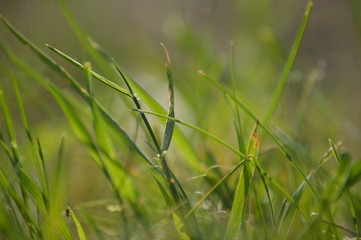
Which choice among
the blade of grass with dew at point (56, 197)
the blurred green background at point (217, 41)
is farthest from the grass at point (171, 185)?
the blurred green background at point (217, 41)

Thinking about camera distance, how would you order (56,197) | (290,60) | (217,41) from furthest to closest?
(217,41)
(290,60)
(56,197)

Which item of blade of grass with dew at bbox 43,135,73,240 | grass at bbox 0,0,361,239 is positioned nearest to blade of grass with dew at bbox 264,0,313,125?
grass at bbox 0,0,361,239

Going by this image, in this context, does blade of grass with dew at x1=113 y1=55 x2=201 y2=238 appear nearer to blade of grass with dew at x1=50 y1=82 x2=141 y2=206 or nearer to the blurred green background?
blade of grass with dew at x1=50 y1=82 x2=141 y2=206

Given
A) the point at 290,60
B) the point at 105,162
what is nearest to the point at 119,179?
the point at 105,162

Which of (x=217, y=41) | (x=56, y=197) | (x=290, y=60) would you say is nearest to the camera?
(x=56, y=197)

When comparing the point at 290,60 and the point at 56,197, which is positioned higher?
the point at 290,60

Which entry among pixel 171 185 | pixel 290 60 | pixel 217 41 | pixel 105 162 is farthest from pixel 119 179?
pixel 217 41

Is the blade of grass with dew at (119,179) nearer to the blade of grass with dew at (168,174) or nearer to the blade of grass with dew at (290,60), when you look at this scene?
the blade of grass with dew at (168,174)

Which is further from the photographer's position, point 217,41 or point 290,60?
point 217,41

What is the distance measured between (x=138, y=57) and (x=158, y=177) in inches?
48.0

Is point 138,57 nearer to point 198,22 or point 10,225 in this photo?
point 198,22

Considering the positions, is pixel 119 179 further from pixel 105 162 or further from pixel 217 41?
pixel 217 41

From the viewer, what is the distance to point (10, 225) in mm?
491

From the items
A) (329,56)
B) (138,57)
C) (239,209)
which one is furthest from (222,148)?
(329,56)
